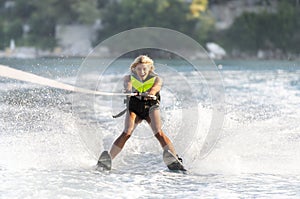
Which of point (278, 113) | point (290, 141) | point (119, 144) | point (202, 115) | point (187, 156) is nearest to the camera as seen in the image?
point (119, 144)

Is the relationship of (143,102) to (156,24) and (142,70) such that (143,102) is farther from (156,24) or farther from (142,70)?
(156,24)

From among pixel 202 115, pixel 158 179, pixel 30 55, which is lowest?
pixel 158 179

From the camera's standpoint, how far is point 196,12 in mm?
60250

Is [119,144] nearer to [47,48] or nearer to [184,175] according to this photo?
[184,175]

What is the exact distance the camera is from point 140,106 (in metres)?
7.49

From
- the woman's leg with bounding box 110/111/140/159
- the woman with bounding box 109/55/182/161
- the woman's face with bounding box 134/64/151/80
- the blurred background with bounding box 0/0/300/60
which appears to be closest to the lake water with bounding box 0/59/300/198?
the woman's leg with bounding box 110/111/140/159

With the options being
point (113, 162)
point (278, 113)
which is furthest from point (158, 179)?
point (278, 113)

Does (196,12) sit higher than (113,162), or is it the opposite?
(196,12)

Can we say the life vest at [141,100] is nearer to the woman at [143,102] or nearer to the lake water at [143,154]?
the woman at [143,102]

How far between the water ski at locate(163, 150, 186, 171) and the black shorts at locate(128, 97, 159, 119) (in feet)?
1.70

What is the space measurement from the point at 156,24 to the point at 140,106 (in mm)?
53007

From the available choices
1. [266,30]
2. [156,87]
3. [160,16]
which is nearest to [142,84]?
[156,87]

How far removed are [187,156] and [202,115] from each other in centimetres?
307

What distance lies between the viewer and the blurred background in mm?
57625
